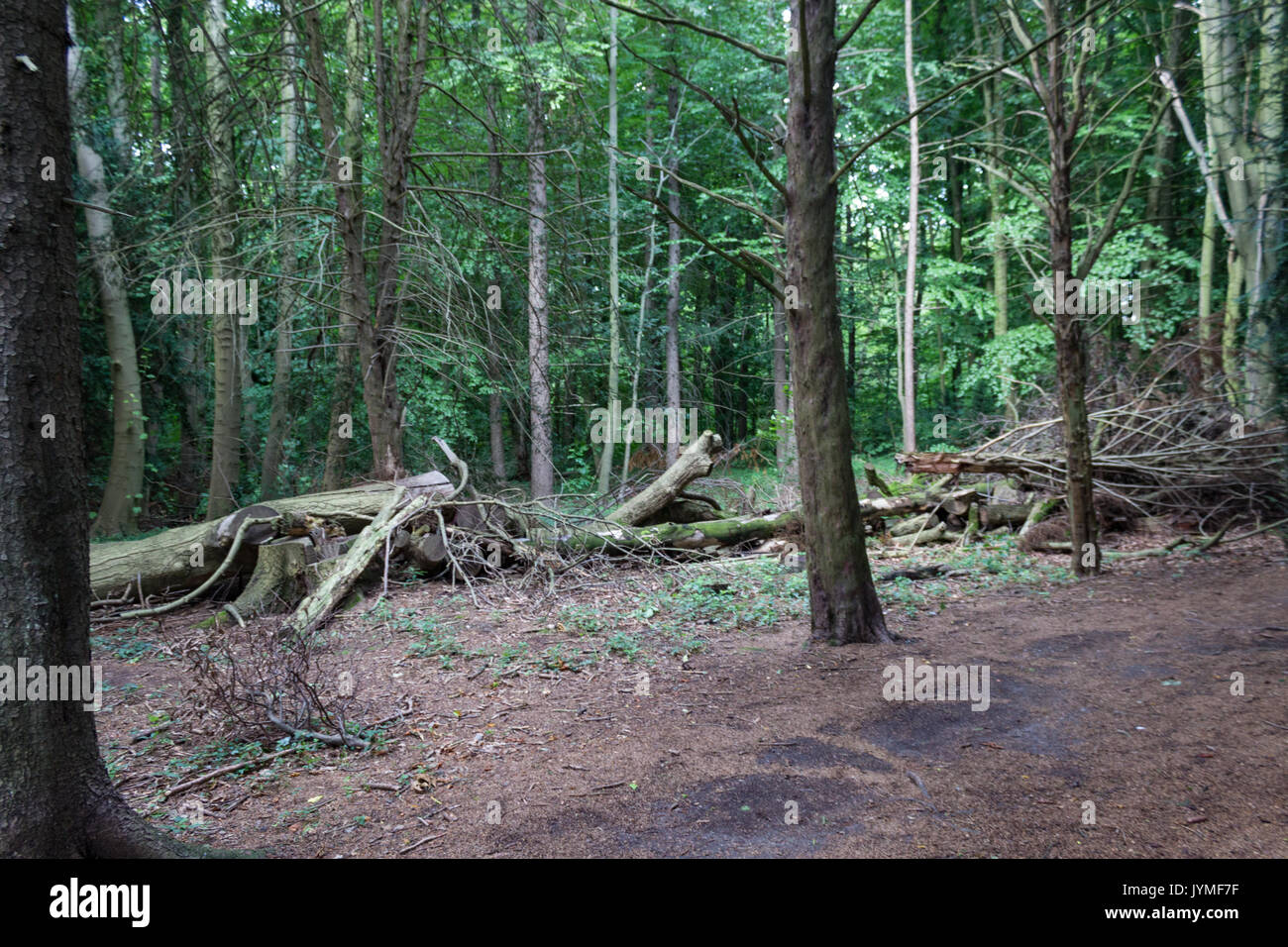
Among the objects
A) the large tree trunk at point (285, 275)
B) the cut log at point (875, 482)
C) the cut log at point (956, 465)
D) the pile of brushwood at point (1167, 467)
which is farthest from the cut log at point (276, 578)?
the pile of brushwood at point (1167, 467)

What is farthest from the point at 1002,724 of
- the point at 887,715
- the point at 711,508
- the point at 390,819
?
the point at 711,508

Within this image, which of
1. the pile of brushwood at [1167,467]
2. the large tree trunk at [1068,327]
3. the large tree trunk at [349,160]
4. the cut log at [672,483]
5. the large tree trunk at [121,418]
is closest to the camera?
the large tree trunk at [1068,327]

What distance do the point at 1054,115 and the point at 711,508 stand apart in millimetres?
6775

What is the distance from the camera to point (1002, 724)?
439 cm

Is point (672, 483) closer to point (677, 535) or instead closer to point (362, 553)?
point (677, 535)

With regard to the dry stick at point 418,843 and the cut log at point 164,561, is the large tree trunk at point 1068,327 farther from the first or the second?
the cut log at point 164,561

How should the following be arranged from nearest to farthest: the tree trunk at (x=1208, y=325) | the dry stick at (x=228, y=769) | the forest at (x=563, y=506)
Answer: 1. the forest at (x=563, y=506)
2. the dry stick at (x=228, y=769)
3. the tree trunk at (x=1208, y=325)

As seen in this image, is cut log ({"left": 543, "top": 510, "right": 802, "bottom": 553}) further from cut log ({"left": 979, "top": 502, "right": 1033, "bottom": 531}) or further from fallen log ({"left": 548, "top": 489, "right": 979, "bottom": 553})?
cut log ({"left": 979, "top": 502, "right": 1033, "bottom": 531})

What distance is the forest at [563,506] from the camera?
319 centimetres

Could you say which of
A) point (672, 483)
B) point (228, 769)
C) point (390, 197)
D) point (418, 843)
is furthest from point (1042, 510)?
point (228, 769)

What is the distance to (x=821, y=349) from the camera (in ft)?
19.5

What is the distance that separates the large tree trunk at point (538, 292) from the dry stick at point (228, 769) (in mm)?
4634

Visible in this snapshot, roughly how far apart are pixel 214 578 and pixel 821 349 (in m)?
6.74

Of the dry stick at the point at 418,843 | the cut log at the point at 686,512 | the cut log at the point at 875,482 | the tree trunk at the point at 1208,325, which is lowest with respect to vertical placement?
the dry stick at the point at 418,843
